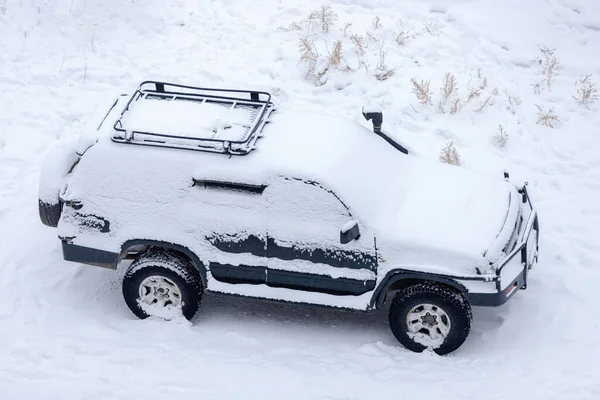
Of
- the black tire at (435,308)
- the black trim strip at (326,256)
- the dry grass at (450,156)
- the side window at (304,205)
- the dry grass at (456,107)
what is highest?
the side window at (304,205)

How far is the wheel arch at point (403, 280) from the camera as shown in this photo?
6.83 metres

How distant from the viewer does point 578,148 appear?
1002 cm

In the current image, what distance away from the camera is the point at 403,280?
7.07m

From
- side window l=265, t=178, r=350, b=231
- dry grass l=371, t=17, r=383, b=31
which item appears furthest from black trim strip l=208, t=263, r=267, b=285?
dry grass l=371, t=17, r=383, b=31

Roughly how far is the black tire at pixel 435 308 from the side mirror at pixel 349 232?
2.42ft

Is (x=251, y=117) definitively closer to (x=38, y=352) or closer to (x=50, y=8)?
(x=38, y=352)

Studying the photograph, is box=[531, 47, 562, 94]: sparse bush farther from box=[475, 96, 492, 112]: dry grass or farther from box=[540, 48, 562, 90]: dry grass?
box=[475, 96, 492, 112]: dry grass

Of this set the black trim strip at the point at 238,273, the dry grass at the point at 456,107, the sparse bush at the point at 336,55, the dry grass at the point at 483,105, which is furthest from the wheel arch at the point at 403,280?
the sparse bush at the point at 336,55

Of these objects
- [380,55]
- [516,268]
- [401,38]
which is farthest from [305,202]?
[401,38]

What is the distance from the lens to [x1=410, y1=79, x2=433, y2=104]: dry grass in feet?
34.7

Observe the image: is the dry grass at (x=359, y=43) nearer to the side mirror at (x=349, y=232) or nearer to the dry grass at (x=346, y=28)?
the dry grass at (x=346, y=28)

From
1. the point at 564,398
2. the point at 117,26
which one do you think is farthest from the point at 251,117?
the point at 117,26

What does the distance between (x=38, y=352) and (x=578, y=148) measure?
669cm

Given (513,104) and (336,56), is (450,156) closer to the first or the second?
(513,104)
